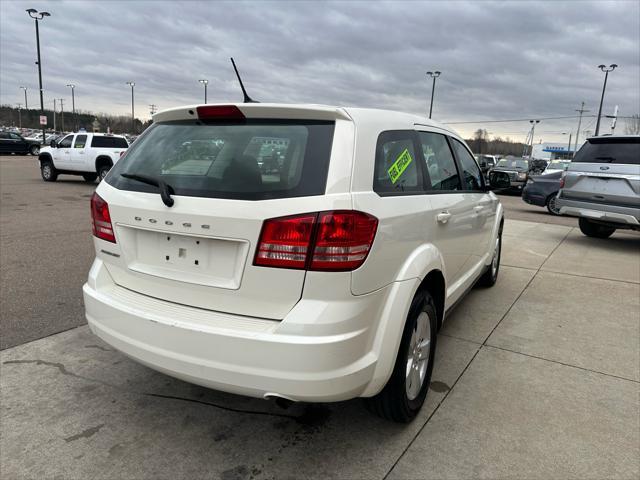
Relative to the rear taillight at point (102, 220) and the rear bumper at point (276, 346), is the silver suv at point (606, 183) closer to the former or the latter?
the rear bumper at point (276, 346)

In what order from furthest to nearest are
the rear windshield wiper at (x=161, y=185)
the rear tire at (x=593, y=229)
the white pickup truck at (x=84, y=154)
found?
the white pickup truck at (x=84, y=154), the rear tire at (x=593, y=229), the rear windshield wiper at (x=161, y=185)

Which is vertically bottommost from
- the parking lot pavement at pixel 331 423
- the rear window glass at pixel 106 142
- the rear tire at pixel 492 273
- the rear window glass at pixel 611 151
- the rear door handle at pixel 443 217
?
the parking lot pavement at pixel 331 423

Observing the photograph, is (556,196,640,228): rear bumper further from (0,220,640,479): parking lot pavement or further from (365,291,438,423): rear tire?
(365,291,438,423): rear tire

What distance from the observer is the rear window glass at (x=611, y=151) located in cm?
751

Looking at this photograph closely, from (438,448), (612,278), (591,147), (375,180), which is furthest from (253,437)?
(591,147)

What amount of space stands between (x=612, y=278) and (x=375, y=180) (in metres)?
5.33

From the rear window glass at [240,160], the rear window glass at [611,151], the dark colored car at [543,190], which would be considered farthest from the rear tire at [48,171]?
the rear window glass at [240,160]

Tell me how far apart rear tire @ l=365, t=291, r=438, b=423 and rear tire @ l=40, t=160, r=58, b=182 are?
17329mm

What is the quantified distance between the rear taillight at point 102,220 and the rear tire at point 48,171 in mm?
16361

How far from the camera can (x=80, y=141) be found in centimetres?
1627

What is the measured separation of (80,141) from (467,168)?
15622mm

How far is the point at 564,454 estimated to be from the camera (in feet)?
8.21

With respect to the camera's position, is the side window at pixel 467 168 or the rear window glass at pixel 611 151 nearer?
the side window at pixel 467 168

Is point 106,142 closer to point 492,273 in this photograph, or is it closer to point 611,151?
point 492,273
